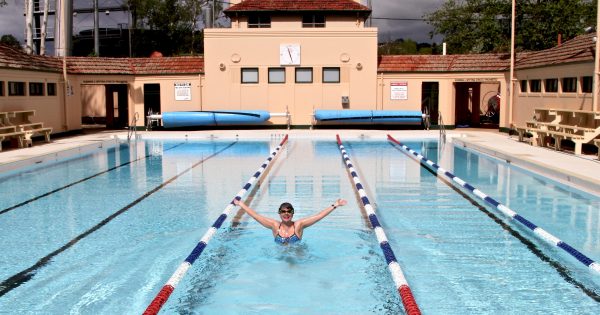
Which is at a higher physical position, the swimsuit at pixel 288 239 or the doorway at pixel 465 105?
the doorway at pixel 465 105

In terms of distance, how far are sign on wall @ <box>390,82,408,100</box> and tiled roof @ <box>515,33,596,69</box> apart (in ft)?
20.2

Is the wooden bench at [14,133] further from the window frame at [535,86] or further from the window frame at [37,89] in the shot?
the window frame at [535,86]

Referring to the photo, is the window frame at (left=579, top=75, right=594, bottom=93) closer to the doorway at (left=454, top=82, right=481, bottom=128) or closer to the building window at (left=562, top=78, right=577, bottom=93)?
the building window at (left=562, top=78, right=577, bottom=93)

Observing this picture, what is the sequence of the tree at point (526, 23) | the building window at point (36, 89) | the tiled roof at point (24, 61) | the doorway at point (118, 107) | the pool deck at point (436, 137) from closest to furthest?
1. the pool deck at point (436, 137)
2. the tiled roof at point (24, 61)
3. the building window at point (36, 89)
4. the doorway at point (118, 107)
5. the tree at point (526, 23)

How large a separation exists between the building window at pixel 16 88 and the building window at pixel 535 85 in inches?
757

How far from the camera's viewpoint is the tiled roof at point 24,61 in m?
21.8

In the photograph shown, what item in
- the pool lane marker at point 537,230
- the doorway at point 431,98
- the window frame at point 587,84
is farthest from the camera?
the doorway at point 431,98

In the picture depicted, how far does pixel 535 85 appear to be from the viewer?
24031 millimetres

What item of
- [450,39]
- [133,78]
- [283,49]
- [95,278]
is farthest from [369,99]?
[95,278]

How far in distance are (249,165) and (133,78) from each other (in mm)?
15057

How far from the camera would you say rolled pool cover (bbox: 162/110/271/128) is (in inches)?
1133

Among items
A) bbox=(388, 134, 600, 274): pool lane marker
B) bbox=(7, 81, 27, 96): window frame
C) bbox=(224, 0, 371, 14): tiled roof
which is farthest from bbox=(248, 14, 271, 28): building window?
bbox=(388, 134, 600, 274): pool lane marker

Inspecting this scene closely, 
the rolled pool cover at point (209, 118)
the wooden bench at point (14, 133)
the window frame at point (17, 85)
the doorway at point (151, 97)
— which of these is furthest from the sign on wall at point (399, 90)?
the wooden bench at point (14, 133)

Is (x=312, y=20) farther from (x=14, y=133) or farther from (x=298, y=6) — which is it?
(x=14, y=133)
